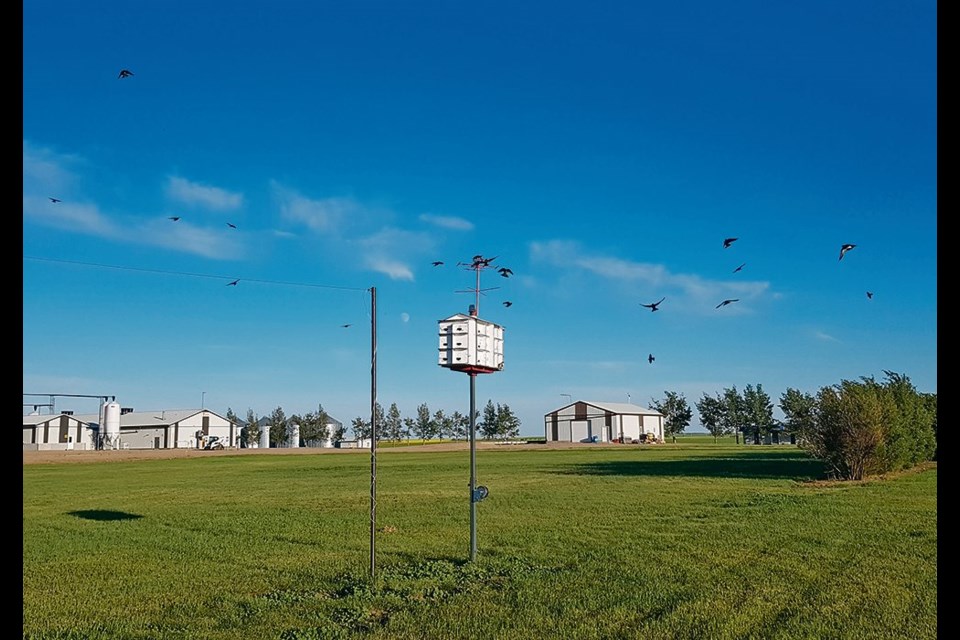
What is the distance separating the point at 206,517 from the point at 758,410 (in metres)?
134

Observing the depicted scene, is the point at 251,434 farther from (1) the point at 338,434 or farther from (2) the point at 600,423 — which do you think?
(2) the point at 600,423

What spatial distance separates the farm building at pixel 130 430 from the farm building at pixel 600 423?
52365mm

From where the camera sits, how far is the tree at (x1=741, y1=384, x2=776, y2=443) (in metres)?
138

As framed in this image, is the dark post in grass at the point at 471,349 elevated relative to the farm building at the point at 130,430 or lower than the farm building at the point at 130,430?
elevated

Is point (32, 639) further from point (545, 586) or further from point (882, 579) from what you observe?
point (882, 579)

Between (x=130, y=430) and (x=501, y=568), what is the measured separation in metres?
125

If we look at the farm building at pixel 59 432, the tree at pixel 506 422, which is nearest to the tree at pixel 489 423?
the tree at pixel 506 422

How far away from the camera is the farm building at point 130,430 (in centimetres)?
10306

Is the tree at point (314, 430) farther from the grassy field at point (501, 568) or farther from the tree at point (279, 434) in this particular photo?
the grassy field at point (501, 568)

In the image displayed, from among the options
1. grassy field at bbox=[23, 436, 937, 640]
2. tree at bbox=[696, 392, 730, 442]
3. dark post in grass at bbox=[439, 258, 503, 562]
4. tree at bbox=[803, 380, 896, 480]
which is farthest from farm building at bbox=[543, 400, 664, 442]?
dark post in grass at bbox=[439, 258, 503, 562]

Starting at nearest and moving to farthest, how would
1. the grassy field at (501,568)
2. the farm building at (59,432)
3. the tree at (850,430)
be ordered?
the grassy field at (501,568) → the tree at (850,430) → the farm building at (59,432)

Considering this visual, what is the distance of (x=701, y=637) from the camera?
8.56m
